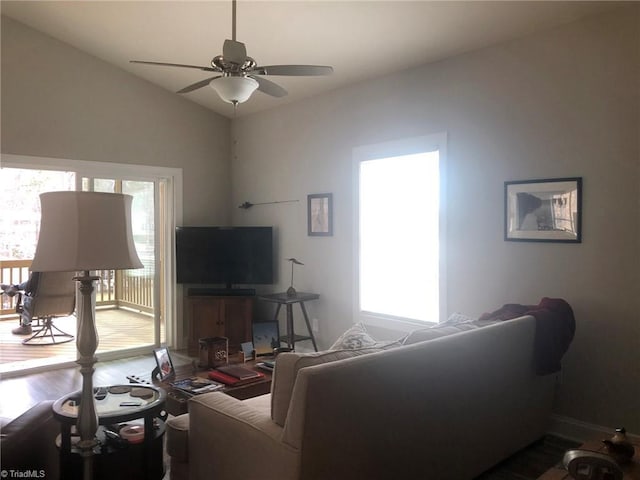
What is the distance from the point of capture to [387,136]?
455 cm

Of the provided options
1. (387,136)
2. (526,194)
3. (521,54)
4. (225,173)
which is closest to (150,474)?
(526,194)

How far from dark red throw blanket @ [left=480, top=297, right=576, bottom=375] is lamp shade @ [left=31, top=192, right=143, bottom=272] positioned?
239 cm

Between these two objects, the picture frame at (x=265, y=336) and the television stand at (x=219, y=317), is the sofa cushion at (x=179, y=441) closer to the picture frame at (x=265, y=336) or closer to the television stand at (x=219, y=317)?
the picture frame at (x=265, y=336)

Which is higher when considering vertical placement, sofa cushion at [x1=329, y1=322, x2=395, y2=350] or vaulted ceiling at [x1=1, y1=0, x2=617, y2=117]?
vaulted ceiling at [x1=1, y1=0, x2=617, y2=117]

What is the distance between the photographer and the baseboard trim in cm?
329

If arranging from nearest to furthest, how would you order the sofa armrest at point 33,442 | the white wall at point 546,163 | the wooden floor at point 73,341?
the sofa armrest at point 33,442 < the white wall at point 546,163 < the wooden floor at point 73,341

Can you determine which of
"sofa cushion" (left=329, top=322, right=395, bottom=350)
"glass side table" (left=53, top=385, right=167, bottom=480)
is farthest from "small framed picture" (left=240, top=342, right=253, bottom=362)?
"sofa cushion" (left=329, top=322, right=395, bottom=350)

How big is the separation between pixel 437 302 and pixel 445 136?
1.39m

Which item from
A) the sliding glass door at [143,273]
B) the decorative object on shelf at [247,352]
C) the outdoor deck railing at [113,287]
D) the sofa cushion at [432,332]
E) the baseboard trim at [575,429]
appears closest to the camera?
the sofa cushion at [432,332]

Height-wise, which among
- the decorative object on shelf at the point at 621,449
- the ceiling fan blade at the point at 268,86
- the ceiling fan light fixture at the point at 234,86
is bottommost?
the decorative object on shelf at the point at 621,449

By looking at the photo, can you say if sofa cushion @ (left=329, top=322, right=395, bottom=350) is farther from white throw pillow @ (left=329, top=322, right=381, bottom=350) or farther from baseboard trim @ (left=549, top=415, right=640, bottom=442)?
baseboard trim @ (left=549, top=415, right=640, bottom=442)

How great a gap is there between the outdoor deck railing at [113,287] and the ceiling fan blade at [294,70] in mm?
3466

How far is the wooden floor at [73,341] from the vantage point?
17.1ft

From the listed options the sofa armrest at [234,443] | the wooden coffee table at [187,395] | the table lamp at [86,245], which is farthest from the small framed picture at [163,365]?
the table lamp at [86,245]
